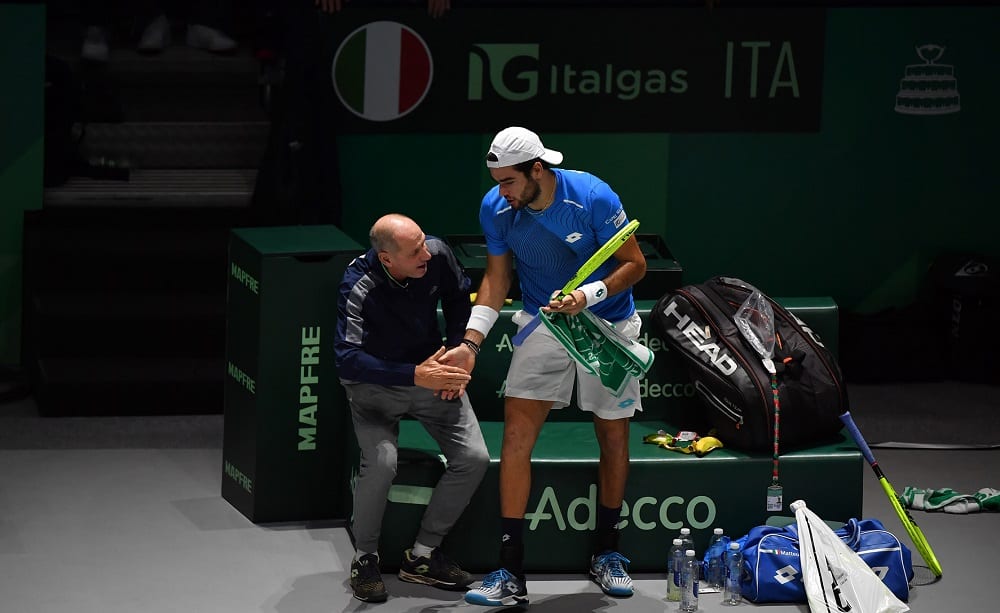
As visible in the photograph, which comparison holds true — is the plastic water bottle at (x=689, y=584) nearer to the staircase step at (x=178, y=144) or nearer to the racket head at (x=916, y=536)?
the racket head at (x=916, y=536)

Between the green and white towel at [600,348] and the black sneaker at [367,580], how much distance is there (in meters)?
1.04

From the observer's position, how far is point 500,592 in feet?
19.2

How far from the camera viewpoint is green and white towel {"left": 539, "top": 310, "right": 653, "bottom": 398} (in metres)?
5.75

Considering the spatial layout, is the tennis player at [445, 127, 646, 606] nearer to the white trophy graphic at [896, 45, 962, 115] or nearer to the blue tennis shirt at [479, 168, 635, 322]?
the blue tennis shirt at [479, 168, 635, 322]

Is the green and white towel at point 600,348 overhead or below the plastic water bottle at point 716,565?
overhead

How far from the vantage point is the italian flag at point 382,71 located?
8.61 meters

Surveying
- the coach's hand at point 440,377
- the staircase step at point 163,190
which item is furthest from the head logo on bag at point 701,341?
the staircase step at point 163,190

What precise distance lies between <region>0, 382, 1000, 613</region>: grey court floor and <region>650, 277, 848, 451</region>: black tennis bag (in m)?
0.64

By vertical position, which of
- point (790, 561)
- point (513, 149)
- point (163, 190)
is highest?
point (513, 149)

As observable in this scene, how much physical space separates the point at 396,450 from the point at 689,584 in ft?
3.73

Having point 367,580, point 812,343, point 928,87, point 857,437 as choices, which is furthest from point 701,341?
point 928,87

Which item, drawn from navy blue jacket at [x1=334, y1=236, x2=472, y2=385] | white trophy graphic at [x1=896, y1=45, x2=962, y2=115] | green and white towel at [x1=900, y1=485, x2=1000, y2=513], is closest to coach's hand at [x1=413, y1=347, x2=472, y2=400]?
navy blue jacket at [x1=334, y1=236, x2=472, y2=385]

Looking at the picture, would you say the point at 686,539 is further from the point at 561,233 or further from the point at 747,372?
the point at 561,233

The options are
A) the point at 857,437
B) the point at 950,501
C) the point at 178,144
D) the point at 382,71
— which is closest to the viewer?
the point at 857,437
